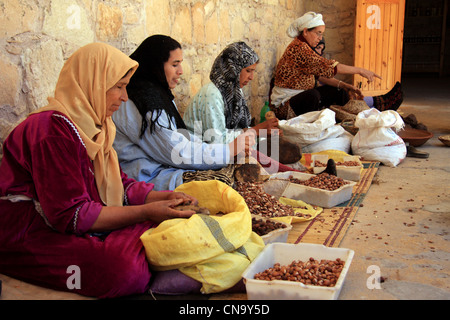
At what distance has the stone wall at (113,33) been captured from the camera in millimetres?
2537

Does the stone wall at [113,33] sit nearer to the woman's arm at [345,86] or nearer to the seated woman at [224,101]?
the seated woman at [224,101]

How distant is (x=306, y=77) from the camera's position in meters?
6.12

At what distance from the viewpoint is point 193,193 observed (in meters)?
2.59

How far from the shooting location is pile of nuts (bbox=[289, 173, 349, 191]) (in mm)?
3453

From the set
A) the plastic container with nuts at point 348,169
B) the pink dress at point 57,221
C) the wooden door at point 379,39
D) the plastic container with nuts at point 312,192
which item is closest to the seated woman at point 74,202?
the pink dress at point 57,221

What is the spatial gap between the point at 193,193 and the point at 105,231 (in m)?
0.58

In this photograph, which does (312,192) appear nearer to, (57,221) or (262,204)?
(262,204)

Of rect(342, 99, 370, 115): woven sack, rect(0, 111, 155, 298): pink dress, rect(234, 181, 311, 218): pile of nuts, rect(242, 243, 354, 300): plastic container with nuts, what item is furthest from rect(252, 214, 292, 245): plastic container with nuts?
rect(342, 99, 370, 115): woven sack

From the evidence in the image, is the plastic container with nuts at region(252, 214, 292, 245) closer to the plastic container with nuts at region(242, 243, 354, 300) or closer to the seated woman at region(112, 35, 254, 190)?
the plastic container with nuts at region(242, 243, 354, 300)

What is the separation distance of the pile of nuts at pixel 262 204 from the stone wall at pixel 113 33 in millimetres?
1350

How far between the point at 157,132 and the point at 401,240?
5.12 feet

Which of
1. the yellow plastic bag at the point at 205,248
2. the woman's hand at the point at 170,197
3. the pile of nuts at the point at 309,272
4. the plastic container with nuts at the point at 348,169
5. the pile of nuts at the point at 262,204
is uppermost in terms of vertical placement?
the woman's hand at the point at 170,197
